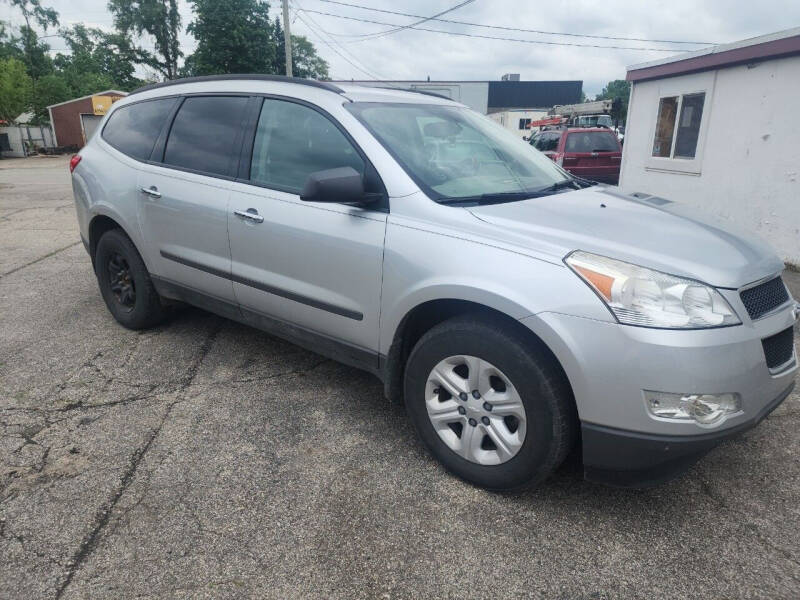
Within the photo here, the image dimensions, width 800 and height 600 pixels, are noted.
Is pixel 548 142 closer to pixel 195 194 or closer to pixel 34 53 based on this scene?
pixel 195 194

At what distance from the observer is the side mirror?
102 inches

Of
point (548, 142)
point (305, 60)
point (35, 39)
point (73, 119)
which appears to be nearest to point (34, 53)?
point (35, 39)

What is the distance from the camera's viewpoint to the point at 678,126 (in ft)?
29.0

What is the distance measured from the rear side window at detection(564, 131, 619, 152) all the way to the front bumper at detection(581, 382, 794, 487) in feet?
35.2

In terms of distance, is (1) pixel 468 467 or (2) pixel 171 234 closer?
(1) pixel 468 467

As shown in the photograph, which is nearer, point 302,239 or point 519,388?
point 519,388

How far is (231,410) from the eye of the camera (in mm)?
3279

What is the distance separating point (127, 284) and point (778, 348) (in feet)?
13.7

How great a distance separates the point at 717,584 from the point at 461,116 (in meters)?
2.73

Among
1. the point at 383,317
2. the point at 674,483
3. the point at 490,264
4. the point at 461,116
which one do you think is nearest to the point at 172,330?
the point at 383,317

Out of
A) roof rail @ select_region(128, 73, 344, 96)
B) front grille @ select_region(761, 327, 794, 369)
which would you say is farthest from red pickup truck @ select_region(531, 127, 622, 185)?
front grille @ select_region(761, 327, 794, 369)

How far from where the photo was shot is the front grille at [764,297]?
2.23 metres

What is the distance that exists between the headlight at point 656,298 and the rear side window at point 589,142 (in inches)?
420

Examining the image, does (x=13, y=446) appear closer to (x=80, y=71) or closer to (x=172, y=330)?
(x=172, y=330)
